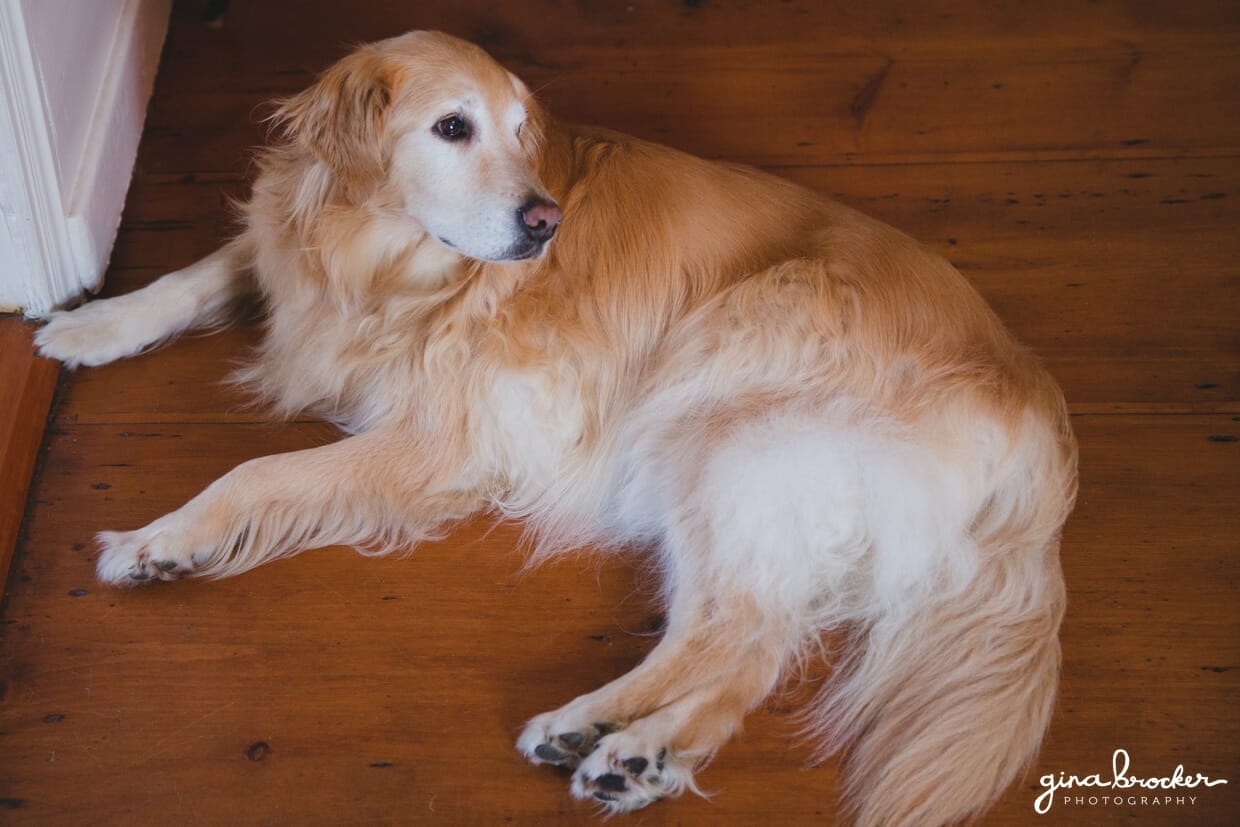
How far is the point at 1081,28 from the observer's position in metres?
2.76

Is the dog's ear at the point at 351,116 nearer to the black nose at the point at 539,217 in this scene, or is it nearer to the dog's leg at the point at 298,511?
the black nose at the point at 539,217

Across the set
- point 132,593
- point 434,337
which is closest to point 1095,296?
point 434,337

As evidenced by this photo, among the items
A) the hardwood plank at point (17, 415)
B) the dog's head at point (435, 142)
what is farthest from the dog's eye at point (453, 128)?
the hardwood plank at point (17, 415)

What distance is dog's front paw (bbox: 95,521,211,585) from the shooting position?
1.73 metres

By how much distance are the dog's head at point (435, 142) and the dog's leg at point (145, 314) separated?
0.41 meters

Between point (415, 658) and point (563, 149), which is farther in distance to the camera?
point (563, 149)

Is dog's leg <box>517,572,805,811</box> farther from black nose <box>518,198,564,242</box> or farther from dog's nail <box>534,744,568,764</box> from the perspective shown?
black nose <box>518,198,564,242</box>

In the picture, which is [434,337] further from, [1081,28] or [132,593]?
[1081,28]

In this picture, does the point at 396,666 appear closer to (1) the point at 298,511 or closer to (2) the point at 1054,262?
(1) the point at 298,511

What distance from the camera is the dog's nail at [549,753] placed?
1.58m

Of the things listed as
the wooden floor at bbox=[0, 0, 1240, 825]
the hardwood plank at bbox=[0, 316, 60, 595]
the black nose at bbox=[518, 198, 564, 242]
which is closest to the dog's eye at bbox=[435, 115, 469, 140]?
the black nose at bbox=[518, 198, 564, 242]

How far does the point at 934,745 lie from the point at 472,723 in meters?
0.60

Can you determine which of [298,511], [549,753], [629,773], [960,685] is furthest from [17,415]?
[960,685]

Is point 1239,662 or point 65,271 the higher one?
Result: point 65,271
